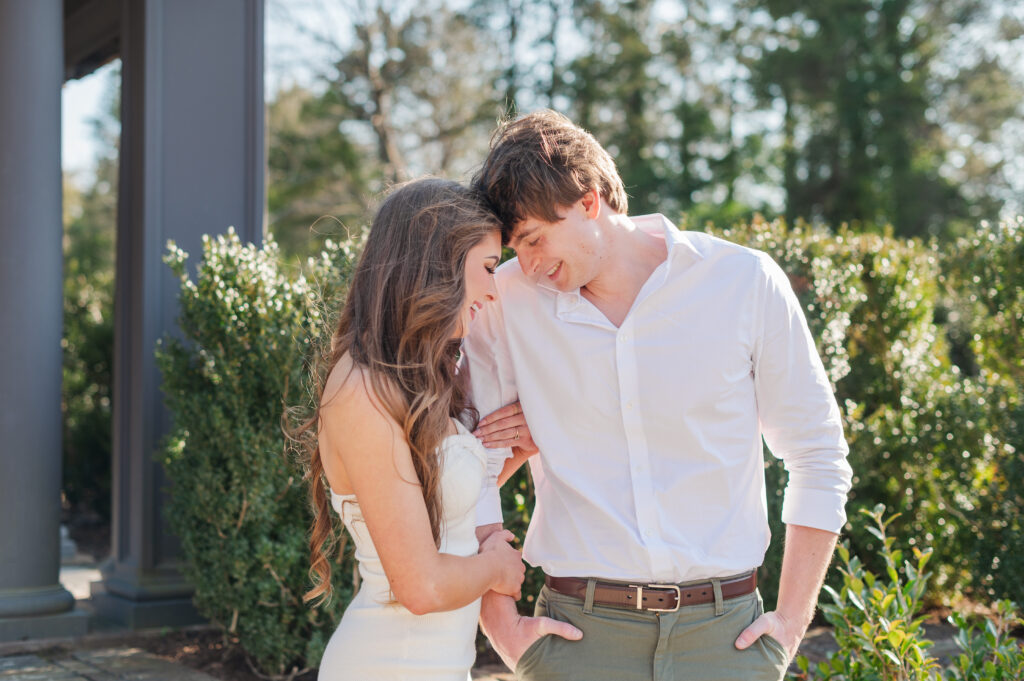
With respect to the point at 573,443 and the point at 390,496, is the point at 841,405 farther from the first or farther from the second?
the point at 390,496

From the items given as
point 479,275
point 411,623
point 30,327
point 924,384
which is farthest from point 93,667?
point 924,384

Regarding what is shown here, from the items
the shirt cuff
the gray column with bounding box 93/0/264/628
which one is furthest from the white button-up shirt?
the gray column with bounding box 93/0/264/628

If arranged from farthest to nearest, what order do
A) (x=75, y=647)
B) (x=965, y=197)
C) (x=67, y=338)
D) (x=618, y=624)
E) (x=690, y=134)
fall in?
1. (x=690, y=134)
2. (x=965, y=197)
3. (x=67, y=338)
4. (x=75, y=647)
5. (x=618, y=624)

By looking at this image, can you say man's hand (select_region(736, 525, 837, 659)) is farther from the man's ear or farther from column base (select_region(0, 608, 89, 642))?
column base (select_region(0, 608, 89, 642))

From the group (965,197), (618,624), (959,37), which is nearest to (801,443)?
(618,624)

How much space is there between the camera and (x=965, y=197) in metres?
19.8

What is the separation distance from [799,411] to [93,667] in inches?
147

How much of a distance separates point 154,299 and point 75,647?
1.82 meters

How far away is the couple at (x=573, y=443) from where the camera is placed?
2053 millimetres

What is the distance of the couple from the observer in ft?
6.73

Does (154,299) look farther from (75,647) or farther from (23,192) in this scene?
(75,647)

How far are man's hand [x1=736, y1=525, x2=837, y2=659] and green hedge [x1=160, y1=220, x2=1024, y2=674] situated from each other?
2.14 m

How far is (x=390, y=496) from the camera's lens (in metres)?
1.92

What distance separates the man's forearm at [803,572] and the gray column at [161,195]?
12.9 feet
